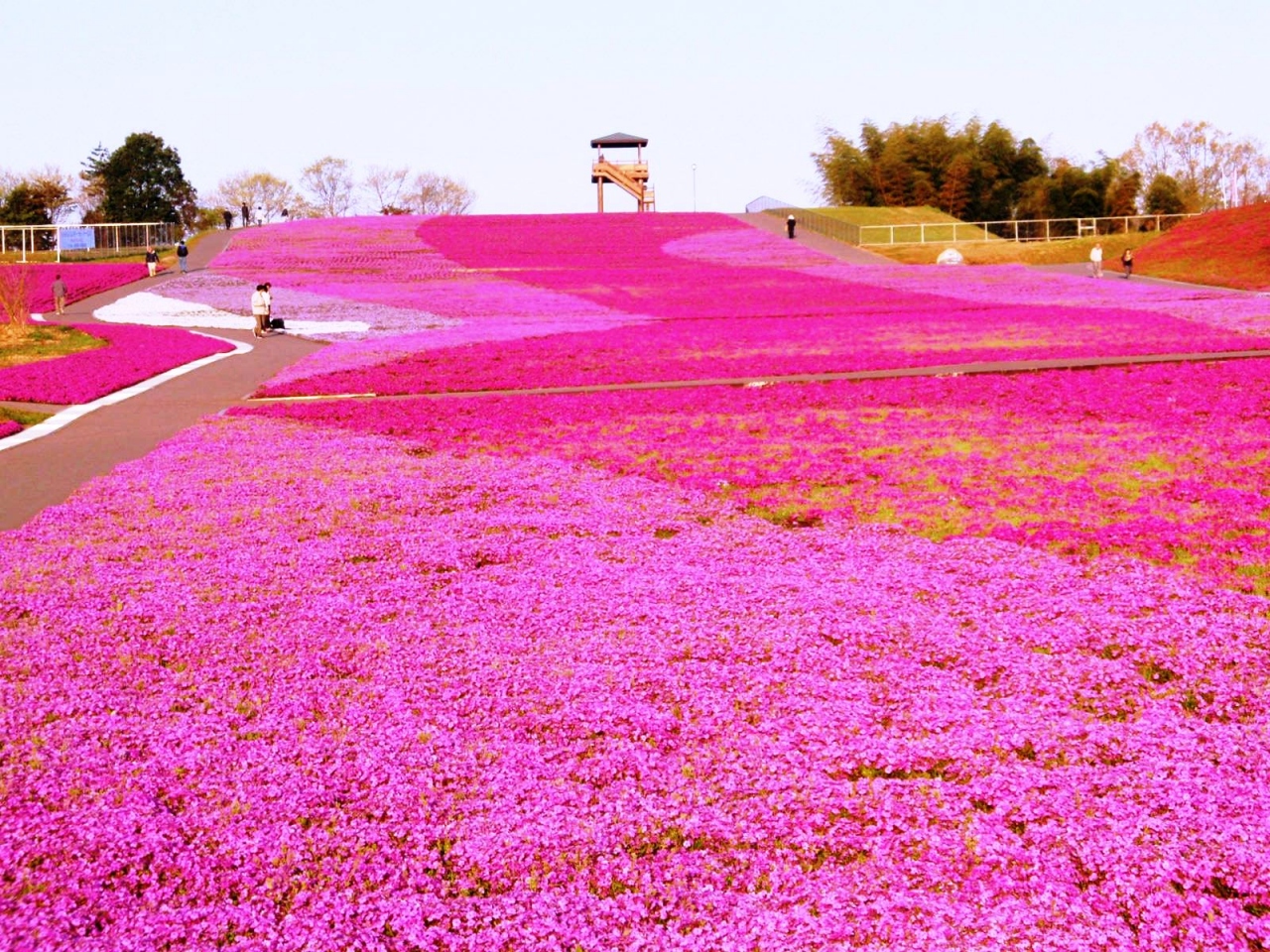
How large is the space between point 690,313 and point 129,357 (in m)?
17.0

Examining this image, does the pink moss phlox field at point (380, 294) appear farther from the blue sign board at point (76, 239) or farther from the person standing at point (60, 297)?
the blue sign board at point (76, 239)

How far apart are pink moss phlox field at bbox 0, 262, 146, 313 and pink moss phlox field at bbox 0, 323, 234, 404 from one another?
44.6 feet

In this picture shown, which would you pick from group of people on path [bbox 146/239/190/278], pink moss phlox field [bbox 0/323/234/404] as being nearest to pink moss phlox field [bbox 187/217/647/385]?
group of people on path [bbox 146/239/190/278]

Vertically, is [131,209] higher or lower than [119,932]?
higher

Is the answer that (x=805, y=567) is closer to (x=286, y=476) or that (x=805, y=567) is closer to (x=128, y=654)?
(x=128, y=654)

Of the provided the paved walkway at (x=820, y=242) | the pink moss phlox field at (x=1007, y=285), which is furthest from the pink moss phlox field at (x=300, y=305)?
the paved walkway at (x=820, y=242)

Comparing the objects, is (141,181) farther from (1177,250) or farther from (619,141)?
(1177,250)

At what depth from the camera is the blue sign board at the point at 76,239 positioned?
61.3 metres

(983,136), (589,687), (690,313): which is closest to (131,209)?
(983,136)

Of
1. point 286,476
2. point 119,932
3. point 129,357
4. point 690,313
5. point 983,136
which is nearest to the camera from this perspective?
point 119,932

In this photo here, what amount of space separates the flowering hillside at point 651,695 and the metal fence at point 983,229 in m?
50.3

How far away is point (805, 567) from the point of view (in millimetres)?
7910

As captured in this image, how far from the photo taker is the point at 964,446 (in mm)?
12766

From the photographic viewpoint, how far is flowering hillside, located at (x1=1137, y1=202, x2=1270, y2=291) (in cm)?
4581
